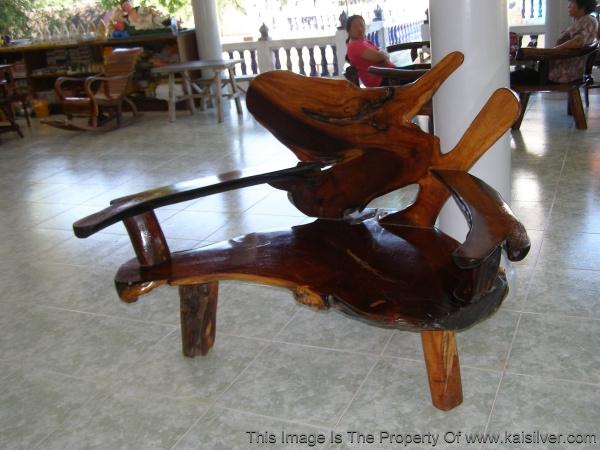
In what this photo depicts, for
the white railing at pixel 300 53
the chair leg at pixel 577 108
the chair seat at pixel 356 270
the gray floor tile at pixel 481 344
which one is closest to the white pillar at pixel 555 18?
the chair leg at pixel 577 108

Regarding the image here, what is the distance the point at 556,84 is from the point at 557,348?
3.45m

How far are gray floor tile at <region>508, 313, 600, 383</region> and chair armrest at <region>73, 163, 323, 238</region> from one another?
963 millimetres

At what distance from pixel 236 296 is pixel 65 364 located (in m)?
0.79

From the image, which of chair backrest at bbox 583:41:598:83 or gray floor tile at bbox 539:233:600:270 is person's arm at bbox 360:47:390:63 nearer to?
chair backrest at bbox 583:41:598:83

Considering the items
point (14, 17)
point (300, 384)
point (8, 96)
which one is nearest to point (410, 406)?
point (300, 384)

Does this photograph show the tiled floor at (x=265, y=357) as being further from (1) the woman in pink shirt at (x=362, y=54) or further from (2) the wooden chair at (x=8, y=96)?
(2) the wooden chair at (x=8, y=96)

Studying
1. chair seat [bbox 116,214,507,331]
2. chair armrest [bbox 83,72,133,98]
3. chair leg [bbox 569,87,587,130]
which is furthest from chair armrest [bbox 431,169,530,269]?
chair armrest [bbox 83,72,133,98]

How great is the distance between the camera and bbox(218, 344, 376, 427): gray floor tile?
7.27 feet

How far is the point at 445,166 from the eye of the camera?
2250 millimetres

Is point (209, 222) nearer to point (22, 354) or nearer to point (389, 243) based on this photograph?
point (22, 354)

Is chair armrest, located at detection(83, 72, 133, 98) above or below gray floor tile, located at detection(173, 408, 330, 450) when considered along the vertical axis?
above

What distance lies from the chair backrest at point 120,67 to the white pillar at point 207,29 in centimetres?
71

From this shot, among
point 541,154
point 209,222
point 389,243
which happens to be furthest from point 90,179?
A: point 389,243

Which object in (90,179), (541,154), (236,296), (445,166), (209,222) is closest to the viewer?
(445,166)
